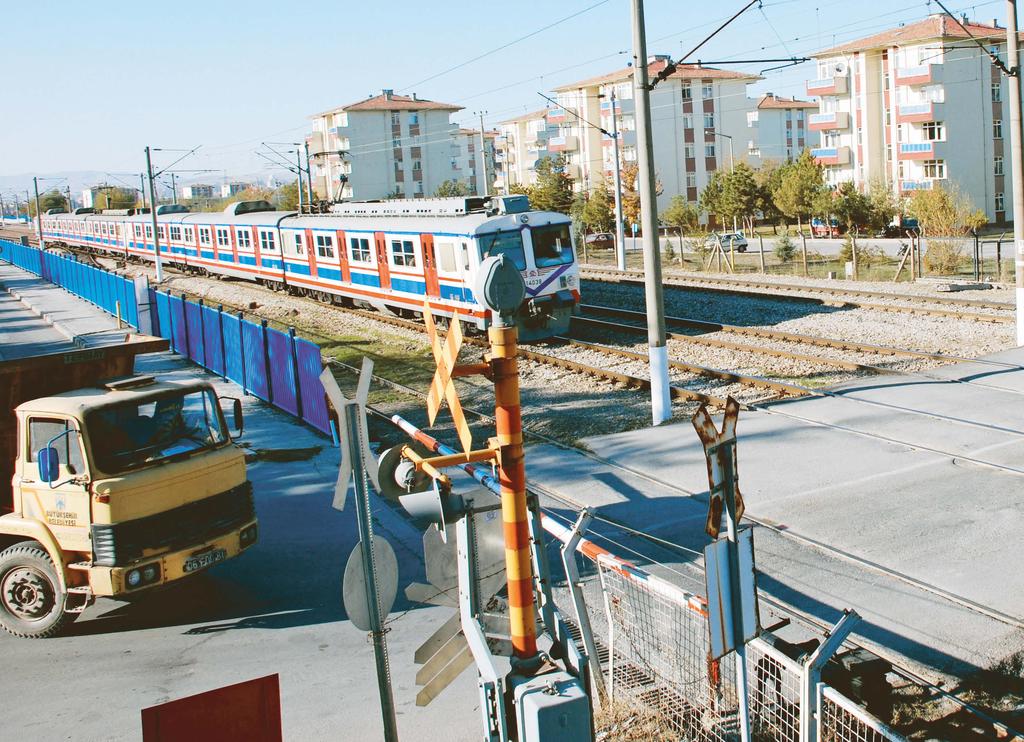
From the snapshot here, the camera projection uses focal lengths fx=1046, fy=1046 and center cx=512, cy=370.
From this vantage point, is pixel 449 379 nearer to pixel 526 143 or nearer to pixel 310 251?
pixel 310 251

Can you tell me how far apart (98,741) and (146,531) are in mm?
1979

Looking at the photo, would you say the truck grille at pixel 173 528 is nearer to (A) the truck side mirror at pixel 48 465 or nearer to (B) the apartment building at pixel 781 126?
(A) the truck side mirror at pixel 48 465

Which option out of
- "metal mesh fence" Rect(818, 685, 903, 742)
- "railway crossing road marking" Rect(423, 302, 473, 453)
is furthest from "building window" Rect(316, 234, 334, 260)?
"metal mesh fence" Rect(818, 685, 903, 742)

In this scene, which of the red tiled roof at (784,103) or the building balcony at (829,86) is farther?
the red tiled roof at (784,103)

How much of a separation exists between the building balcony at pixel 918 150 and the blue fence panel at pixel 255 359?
49.9m

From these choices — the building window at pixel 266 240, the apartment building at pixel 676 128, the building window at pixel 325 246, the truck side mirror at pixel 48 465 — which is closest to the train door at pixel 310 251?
the building window at pixel 325 246

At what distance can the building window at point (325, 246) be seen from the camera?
93.7 feet

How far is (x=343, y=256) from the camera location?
2783 centimetres

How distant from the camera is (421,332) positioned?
24.1 metres

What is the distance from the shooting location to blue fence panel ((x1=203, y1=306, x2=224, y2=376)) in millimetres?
20500

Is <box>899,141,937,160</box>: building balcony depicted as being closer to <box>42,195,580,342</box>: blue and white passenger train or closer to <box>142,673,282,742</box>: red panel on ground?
<box>42,195,580,342</box>: blue and white passenger train

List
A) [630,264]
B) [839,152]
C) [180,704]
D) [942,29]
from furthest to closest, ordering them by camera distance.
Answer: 1. [839,152]
2. [942,29]
3. [630,264]
4. [180,704]

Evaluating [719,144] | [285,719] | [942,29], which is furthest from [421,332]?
[719,144]

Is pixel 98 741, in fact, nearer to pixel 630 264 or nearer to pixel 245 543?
pixel 245 543
